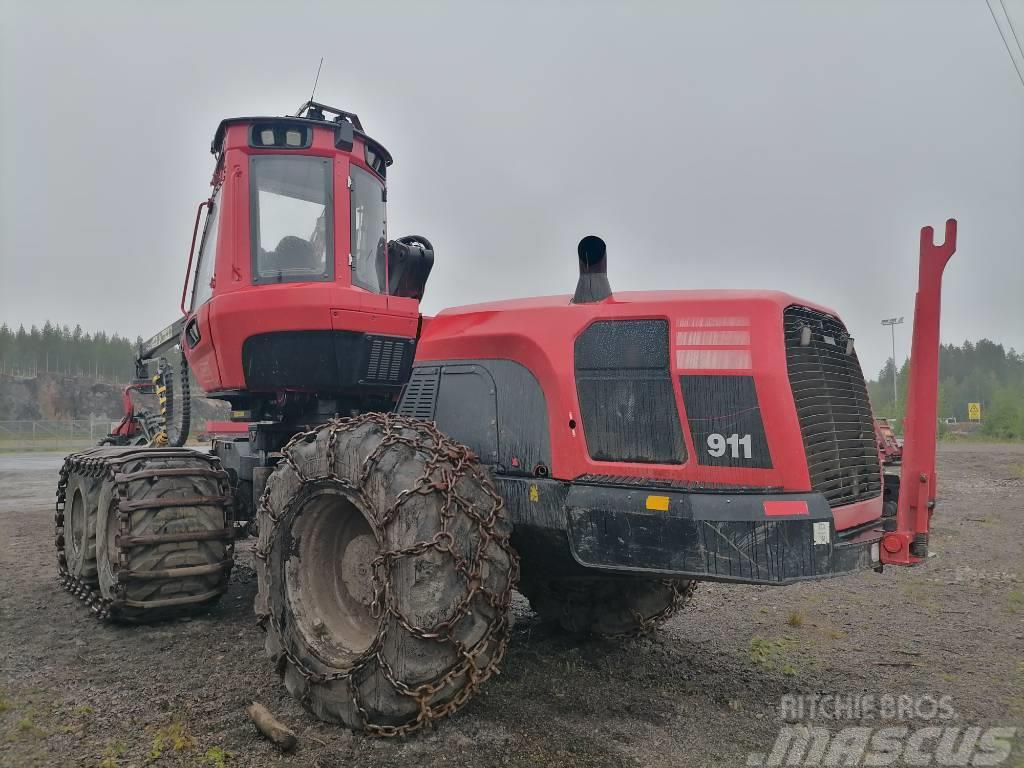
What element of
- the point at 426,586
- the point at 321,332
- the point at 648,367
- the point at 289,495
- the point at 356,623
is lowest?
the point at 356,623

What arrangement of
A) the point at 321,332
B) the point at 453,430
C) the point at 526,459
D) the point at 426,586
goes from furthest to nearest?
the point at 321,332 → the point at 453,430 → the point at 526,459 → the point at 426,586

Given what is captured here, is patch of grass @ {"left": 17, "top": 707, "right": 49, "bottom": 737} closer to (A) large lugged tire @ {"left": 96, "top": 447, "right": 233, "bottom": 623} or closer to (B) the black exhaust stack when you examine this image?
(A) large lugged tire @ {"left": 96, "top": 447, "right": 233, "bottom": 623}

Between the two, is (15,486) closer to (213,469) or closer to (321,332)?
(213,469)

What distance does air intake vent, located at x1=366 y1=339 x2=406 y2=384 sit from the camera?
5.07 metres

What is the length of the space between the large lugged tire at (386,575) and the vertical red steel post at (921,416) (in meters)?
1.66

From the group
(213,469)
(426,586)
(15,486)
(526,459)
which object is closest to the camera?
(426,586)

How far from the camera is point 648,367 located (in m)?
3.31

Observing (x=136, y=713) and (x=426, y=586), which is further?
(x=136, y=713)

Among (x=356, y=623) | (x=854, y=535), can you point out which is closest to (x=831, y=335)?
(x=854, y=535)

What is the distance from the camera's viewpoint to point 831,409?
3322 millimetres

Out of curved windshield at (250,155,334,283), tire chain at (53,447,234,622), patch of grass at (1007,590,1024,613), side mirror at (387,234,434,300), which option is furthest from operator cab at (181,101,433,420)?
patch of grass at (1007,590,1024,613)

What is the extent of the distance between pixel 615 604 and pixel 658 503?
168cm

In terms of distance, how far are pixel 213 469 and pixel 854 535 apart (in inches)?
160

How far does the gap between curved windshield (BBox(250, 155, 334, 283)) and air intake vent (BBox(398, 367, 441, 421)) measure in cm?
133
